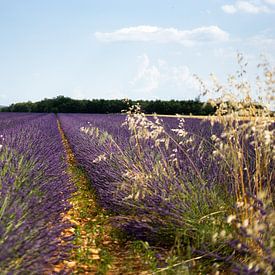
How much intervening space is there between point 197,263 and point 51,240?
3.23 ft

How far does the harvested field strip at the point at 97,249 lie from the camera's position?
3463 mm

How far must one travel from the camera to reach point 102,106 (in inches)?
2015

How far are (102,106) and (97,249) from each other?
156ft

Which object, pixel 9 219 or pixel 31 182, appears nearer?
pixel 9 219

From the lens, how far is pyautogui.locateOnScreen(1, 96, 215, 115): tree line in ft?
139

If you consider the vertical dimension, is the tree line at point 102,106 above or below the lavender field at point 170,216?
above

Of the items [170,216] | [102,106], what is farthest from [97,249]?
[102,106]

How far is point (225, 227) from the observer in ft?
11.1

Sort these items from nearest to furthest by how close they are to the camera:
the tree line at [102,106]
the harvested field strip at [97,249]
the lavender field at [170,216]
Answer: the lavender field at [170,216], the harvested field strip at [97,249], the tree line at [102,106]

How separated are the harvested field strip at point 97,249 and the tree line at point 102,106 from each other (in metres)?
30.1

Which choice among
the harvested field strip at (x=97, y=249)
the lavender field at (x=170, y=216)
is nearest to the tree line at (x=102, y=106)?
the harvested field strip at (x=97, y=249)

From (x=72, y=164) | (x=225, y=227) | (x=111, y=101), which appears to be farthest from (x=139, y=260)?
(x=111, y=101)

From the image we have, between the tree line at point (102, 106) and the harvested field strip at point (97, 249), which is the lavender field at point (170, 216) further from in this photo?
the tree line at point (102, 106)

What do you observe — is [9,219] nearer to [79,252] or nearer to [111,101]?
[79,252]
